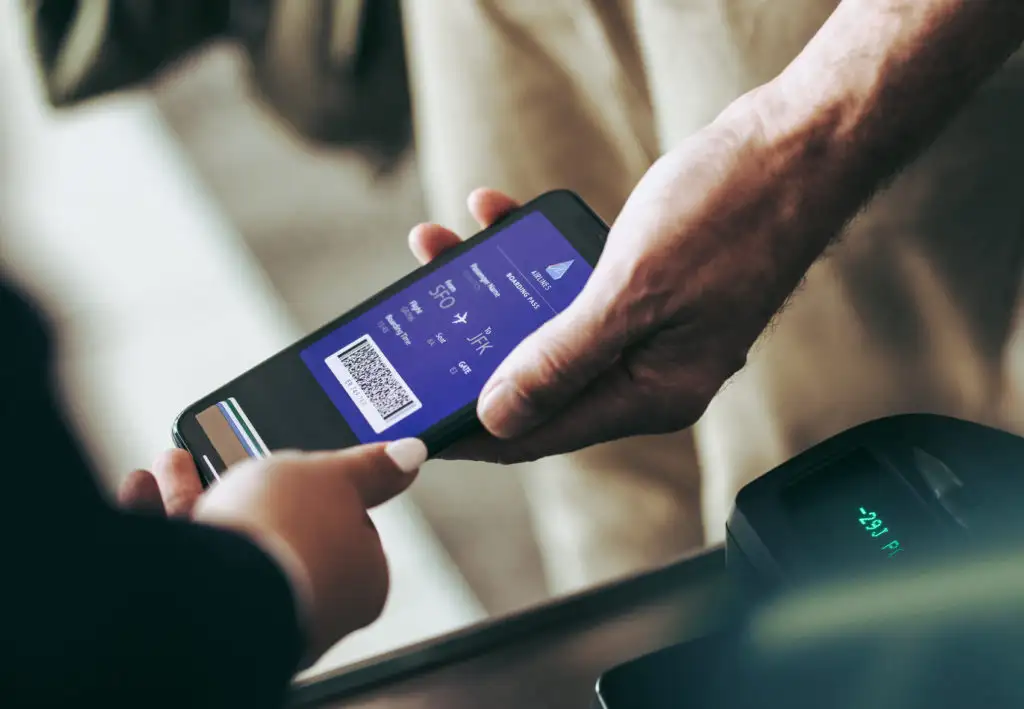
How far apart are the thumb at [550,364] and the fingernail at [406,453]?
0.05 metres

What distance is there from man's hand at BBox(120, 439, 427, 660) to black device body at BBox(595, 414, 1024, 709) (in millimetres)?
131

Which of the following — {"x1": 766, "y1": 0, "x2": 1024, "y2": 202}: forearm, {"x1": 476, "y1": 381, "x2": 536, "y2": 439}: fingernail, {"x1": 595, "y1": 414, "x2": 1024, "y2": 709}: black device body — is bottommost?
{"x1": 595, "y1": 414, "x2": 1024, "y2": 709}: black device body

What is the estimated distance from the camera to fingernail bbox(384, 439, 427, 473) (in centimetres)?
46

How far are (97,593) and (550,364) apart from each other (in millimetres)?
258

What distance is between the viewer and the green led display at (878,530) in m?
0.44

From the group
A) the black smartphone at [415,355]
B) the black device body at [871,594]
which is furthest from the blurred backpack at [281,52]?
the black device body at [871,594]

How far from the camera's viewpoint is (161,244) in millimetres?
880

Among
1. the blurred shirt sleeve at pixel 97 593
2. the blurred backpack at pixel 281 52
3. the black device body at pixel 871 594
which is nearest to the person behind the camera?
the blurred shirt sleeve at pixel 97 593

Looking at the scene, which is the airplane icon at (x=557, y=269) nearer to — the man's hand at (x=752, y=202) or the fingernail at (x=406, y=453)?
the man's hand at (x=752, y=202)

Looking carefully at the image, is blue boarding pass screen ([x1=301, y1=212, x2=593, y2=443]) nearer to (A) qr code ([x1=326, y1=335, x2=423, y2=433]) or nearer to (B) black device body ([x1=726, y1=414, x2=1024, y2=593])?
(A) qr code ([x1=326, y1=335, x2=423, y2=433])

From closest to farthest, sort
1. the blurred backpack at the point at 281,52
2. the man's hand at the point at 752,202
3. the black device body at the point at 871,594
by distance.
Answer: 1. the black device body at the point at 871,594
2. the man's hand at the point at 752,202
3. the blurred backpack at the point at 281,52

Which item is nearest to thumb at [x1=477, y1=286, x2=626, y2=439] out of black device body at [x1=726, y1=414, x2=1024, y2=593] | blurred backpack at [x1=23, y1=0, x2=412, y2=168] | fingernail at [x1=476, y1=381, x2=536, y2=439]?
fingernail at [x1=476, y1=381, x2=536, y2=439]

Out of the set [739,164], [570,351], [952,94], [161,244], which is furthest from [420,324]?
[161,244]

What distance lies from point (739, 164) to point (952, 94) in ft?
0.44
